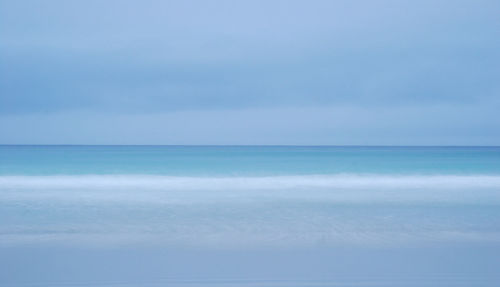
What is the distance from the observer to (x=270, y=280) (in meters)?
5.03

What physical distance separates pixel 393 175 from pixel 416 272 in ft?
58.4

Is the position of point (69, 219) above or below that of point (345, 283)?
above

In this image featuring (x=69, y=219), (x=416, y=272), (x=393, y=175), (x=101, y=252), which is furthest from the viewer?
(x=393, y=175)

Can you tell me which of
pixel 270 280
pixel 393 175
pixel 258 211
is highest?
pixel 393 175

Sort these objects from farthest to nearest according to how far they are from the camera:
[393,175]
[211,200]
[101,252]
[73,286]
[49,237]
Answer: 1. [393,175]
2. [211,200]
3. [49,237]
4. [101,252]
5. [73,286]

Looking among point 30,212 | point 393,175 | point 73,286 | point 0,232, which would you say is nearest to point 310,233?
point 73,286

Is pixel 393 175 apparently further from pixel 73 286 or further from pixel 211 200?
pixel 73 286

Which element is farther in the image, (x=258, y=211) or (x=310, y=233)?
(x=258, y=211)

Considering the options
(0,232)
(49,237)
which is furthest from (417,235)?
(0,232)

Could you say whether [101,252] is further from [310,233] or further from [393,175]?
[393,175]

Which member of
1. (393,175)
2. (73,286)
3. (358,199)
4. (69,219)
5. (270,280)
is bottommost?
(73,286)

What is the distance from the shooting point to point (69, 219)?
848 cm

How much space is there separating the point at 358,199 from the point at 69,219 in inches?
257

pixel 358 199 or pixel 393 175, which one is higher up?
pixel 393 175
